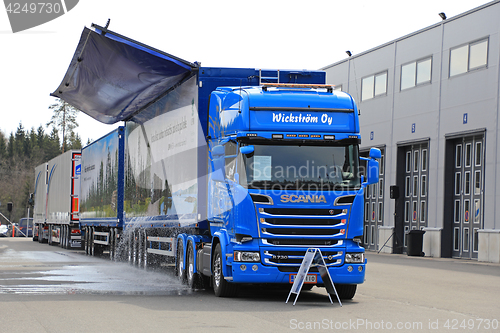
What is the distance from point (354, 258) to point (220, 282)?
93.0 inches

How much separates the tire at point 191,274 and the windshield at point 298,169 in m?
2.89

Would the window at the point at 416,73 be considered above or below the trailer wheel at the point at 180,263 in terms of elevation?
above

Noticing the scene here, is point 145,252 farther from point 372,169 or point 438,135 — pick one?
point 438,135

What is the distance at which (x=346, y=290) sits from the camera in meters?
12.5

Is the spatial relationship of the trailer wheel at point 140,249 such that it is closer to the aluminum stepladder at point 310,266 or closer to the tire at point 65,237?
the aluminum stepladder at point 310,266

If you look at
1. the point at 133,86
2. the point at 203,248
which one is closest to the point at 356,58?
the point at 133,86

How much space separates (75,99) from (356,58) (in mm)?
23435

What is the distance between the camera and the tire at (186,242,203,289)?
14.0m

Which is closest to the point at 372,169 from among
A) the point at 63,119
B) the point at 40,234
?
the point at 40,234

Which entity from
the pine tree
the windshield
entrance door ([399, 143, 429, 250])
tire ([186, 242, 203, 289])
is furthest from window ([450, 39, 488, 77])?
the pine tree

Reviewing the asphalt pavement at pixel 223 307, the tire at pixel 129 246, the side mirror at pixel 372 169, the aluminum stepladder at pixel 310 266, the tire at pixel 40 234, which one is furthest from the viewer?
the tire at pixel 40 234

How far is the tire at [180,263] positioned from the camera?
14727 mm

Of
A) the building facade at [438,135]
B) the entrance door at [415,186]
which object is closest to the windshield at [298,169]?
the building facade at [438,135]

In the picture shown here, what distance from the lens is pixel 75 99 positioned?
769 inches
